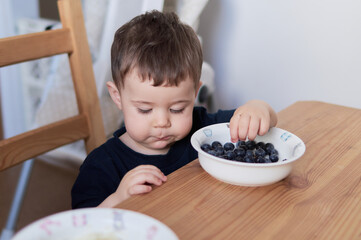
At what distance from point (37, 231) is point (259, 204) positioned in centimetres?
35

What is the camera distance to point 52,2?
Result: 363 cm

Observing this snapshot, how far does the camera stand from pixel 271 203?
664mm

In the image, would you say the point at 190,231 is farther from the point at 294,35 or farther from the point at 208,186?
the point at 294,35

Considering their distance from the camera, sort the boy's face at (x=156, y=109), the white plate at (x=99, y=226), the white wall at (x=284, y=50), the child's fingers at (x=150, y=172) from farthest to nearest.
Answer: the white wall at (x=284, y=50) → the boy's face at (x=156, y=109) → the child's fingers at (x=150, y=172) → the white plate at (x=99, y=226)

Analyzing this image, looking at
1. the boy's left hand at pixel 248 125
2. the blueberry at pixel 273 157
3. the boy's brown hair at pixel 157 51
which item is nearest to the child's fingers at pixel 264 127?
the boy's left hand at pixel 248 125

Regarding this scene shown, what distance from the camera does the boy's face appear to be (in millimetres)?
924

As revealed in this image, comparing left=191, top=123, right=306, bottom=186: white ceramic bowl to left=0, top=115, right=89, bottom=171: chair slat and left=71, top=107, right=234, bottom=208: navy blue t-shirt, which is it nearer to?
left=71, top=107, right=234, bottom=208: navy blue t-shirt

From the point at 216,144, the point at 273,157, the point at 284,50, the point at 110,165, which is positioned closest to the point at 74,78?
the point at 110,165

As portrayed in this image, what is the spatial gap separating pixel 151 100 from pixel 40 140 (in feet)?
0.97

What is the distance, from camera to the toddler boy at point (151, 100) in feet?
3.02

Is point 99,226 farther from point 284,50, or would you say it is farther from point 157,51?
point 284,50

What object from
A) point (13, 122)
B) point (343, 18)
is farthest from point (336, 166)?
point (13, 122)

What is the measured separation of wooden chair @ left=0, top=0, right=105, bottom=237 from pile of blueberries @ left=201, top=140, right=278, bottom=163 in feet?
1.36

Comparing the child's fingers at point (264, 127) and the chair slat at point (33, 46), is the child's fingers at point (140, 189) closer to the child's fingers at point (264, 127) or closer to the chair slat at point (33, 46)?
the child's fingers at point (264, 127)
